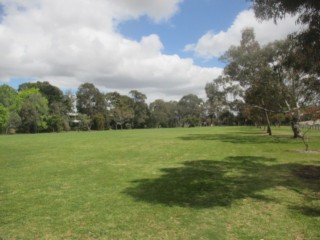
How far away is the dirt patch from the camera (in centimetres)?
1106

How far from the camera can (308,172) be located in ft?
38.7

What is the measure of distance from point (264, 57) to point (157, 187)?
2260 cm

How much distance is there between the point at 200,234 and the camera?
5824 millimetres

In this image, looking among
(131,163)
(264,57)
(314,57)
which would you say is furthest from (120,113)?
(314,57)

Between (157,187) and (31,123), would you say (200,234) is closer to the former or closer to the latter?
(157,187)

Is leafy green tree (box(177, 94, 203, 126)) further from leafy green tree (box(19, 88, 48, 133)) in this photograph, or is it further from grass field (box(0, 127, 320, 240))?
grass field (box(0, 127, 320, 240))

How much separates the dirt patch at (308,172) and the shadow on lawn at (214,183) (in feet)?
0.69

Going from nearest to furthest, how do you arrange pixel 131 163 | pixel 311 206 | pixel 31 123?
1. pixel 311 206
2. pixel 131 163
3. pixel 31 123

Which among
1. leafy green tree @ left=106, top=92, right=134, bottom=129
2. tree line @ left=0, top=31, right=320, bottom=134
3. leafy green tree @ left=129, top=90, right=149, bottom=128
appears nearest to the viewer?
tree line @ left=0, top=31, right=320, bottom=134

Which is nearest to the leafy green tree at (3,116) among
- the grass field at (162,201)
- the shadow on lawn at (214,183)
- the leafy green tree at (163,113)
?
the leafy green tree at (163,113)

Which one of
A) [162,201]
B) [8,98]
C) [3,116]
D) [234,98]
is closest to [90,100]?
[8,98]

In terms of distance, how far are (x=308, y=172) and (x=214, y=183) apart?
4143mm

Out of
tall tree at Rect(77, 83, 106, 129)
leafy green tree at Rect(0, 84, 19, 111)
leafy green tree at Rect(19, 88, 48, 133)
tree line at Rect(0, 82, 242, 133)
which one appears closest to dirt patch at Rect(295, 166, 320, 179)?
tree line at Rect(0, 82, 242, 133)

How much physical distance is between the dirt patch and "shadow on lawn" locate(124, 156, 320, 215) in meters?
0.21
